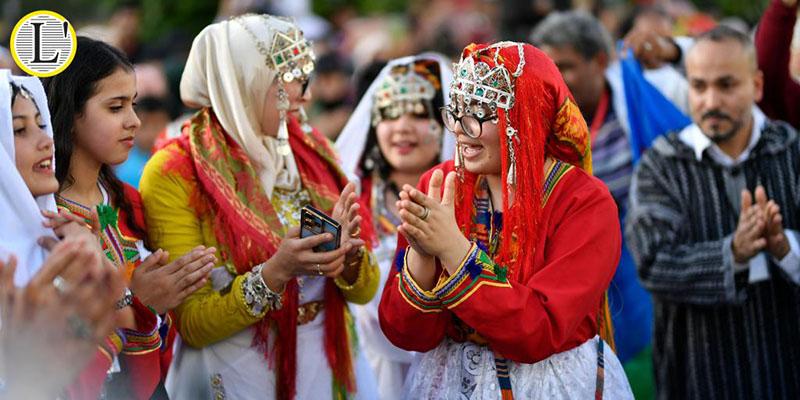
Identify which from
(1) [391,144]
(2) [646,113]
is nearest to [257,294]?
(1) [391,144]

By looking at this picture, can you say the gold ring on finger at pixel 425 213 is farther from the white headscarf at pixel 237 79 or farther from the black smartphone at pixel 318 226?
the white headscarf at pixel 237 79

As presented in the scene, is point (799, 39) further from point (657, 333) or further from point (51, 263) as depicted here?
point (51, 263)

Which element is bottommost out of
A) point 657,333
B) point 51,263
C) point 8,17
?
point 657,333

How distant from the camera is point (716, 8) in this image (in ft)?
42.1

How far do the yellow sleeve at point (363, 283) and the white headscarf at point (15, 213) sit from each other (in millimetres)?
Answer: 1250

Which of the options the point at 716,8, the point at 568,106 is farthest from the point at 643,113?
the point at 716,8

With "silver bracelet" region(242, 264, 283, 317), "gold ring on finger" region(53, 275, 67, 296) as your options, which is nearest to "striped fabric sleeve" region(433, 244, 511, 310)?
"silver bracelet" region(242, 264, 283, 317)

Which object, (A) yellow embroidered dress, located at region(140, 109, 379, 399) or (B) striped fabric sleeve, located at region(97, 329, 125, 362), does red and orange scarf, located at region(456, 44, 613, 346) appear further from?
(B) striped fabric sleeve, located at region(97, 329, 125, 362)

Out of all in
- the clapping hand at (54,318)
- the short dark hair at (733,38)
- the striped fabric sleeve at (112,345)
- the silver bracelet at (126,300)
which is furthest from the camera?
the short dark hair at (733,38)

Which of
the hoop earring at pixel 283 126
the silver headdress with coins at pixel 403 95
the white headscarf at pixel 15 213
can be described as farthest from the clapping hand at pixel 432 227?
the silver headdress with coins at pixel 403 95

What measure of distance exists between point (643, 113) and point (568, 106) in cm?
190

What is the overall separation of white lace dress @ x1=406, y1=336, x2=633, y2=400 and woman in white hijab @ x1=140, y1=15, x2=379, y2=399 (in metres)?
0.54

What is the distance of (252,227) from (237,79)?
23.5 inches

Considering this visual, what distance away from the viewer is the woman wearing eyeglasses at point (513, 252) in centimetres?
271
